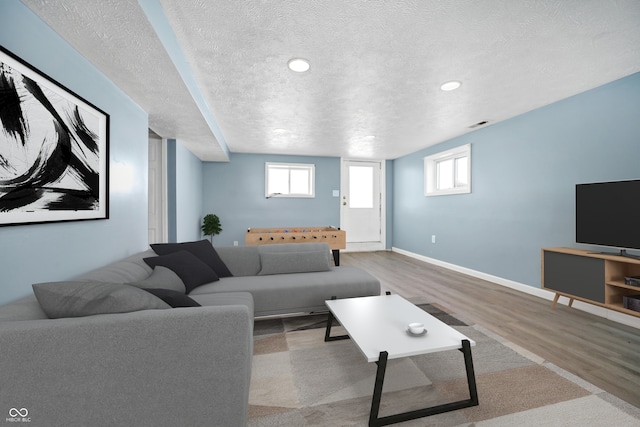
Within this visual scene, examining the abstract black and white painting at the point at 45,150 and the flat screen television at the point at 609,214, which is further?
the flat screen television at the point at 609,214

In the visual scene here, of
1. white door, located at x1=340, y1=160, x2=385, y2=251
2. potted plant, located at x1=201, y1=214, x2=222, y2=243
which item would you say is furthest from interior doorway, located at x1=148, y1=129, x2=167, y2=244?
white door, located at x1=340, y1=160, x2=385, y2=251

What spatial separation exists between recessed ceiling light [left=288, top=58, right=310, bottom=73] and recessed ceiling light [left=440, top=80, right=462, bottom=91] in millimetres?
1442

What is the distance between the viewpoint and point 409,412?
1.40 m

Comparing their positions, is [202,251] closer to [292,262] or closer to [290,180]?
[292,262]

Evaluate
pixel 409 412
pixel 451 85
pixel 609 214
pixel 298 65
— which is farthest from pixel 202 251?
pixel 609 214

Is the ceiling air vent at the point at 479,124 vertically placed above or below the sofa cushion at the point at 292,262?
above

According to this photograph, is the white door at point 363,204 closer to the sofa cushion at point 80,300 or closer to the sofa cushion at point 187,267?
the sofa cushion at point 187,267

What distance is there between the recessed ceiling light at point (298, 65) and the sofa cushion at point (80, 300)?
2096mm

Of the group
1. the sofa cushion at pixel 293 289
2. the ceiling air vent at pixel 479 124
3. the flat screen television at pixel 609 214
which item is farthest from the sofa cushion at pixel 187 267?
the ceiling air vent at pixel 479 124

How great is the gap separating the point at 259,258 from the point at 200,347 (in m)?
1.90

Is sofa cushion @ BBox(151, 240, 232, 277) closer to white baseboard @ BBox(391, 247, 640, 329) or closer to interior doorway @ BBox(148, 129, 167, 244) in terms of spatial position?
interior doorway @ BBox(148, 129, 167, 244)

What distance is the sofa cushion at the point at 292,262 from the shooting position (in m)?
2.82

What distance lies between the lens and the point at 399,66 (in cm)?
235

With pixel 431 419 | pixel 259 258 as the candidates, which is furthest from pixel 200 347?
pixel 259 258
